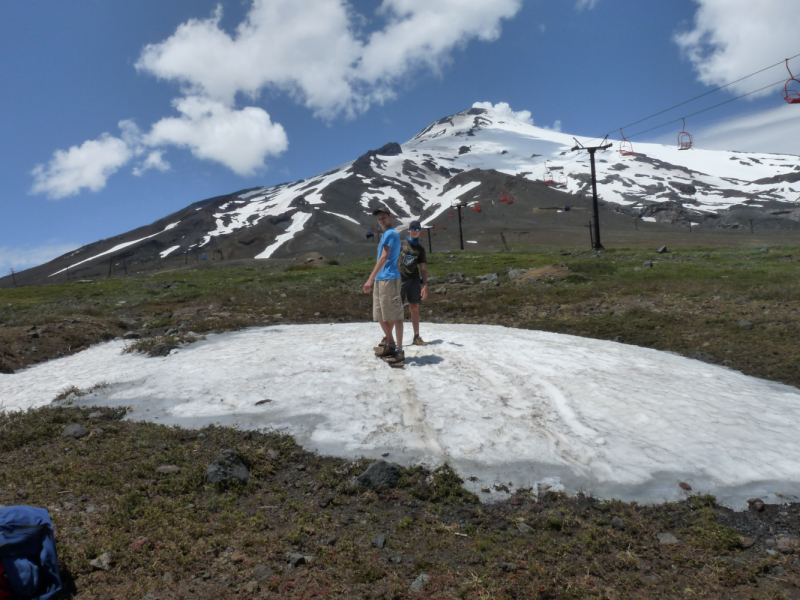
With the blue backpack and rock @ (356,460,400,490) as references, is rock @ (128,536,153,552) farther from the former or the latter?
rock @ (356,460,400,490)

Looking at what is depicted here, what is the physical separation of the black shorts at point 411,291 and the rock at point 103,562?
7338 mm

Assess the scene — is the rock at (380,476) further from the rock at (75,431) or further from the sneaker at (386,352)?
the rock at (75,431)

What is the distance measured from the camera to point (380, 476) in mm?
5473

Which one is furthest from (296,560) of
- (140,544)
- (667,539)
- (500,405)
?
(500,405)

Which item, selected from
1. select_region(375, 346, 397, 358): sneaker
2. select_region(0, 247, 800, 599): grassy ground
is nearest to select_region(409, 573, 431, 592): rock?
select_region(0, 247, 800, 599): grassy ground

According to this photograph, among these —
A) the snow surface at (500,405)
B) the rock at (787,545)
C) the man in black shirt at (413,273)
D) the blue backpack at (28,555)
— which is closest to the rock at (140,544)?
the blue backpack at (28,555)

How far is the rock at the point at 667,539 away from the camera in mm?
4426

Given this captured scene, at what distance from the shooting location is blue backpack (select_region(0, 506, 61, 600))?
3.49m

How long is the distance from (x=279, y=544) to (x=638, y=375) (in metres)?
7.10

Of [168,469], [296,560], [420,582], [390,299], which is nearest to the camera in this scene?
[420,582]

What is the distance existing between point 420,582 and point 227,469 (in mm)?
2683

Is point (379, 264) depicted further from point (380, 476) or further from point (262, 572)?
point (262, 572)

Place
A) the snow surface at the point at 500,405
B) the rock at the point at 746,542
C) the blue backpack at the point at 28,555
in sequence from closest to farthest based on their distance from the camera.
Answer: the blue backpack at the point at 28,555
the rock at the point at 746,542
the snow surface at the point at 500,405

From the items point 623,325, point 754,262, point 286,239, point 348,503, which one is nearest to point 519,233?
point 286,239
